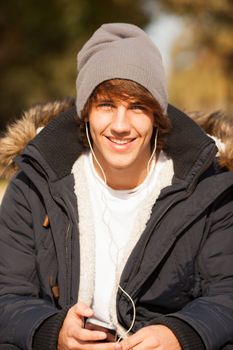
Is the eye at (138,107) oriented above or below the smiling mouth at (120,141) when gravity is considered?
above

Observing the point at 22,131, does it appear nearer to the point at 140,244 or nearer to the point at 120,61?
the point at 120,61

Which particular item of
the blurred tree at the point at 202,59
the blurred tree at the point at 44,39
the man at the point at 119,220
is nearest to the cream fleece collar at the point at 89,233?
the man at the point at 119,220

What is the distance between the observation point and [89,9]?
19750 millimetres

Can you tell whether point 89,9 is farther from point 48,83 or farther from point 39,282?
point 39,282

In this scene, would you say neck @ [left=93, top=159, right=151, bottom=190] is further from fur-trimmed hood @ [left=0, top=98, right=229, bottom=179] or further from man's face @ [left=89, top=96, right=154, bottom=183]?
fur-trimmed hood @ [left=0, top=98, right=229, bottom=179]

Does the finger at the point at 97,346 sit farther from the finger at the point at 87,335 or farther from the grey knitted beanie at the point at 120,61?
the grey knitted beanie at the point at 120,61

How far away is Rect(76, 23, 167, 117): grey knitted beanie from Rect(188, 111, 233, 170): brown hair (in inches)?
13.6

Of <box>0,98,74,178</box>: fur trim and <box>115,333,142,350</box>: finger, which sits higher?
<box>0,98,74,178</box>: fur trim

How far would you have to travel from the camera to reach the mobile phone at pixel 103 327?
2848 millimetres

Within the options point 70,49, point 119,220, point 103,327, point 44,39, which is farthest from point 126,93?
point 70,49

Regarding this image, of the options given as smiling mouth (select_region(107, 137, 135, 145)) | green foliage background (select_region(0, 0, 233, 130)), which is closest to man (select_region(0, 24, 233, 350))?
smiling mouth (select_region(107, 137, 135, 145))

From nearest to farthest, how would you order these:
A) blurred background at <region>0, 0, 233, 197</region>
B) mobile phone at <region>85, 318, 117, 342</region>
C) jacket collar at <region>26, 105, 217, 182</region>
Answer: mobile phone at <region>85, 318, 117, 342</region> < jacket collar at <region>26, 105, 217, 182</region> < blurred background at <region>0, 0, 233, 197</region>

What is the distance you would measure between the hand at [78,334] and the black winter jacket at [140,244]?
141 mm

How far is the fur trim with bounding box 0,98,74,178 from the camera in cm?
319
